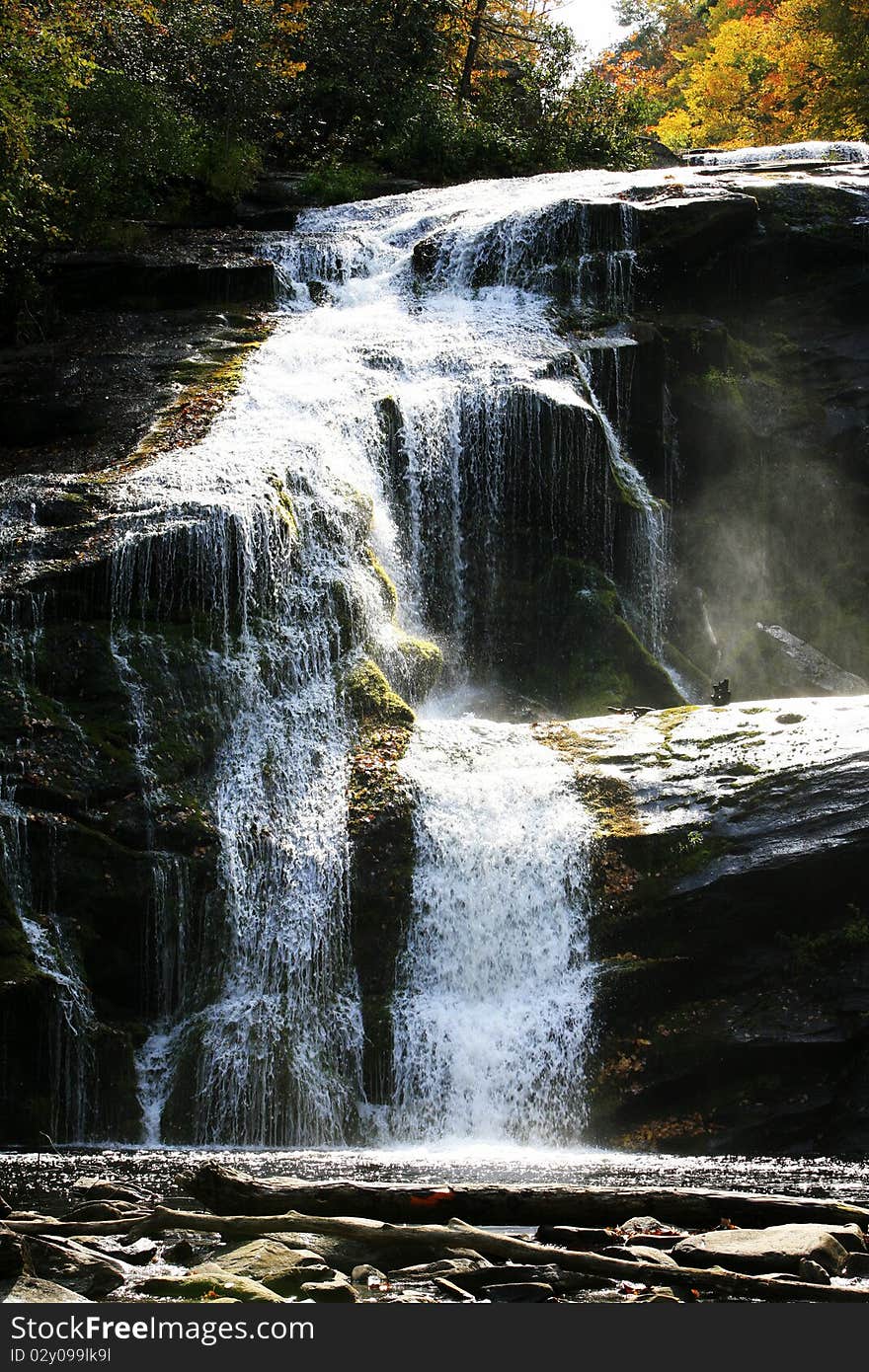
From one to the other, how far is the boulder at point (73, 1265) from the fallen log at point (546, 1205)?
4.25 ft

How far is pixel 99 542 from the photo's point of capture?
14523 mm

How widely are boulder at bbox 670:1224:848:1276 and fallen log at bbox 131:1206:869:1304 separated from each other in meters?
0.23

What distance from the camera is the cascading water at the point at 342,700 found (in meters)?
12.6

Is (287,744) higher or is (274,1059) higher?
(287,744)

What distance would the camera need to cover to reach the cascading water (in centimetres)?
1257

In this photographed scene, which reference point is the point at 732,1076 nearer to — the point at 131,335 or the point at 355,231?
the point at 131,335

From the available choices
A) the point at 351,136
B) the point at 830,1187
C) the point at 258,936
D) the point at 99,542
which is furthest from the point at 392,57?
the point at 830,1187

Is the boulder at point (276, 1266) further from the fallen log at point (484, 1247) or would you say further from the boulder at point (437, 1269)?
the fallen log at point (484, 1247)

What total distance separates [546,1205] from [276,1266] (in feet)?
6.00

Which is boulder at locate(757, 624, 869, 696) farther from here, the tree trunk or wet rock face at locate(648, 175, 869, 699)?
the tree trunk

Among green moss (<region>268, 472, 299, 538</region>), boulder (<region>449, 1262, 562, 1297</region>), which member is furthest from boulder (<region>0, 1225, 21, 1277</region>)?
green moss (<region>268, 472, 299, 538</region>)

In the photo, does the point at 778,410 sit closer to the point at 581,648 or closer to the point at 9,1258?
the point at 581,648

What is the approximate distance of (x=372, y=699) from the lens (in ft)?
49.1

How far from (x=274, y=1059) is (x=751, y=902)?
453 cm
